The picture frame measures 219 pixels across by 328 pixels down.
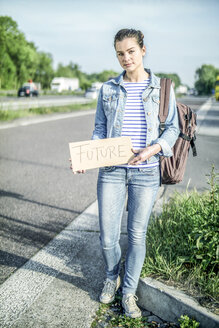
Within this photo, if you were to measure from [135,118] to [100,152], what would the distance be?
35 cm

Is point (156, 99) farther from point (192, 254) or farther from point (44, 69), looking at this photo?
point (44, 69)

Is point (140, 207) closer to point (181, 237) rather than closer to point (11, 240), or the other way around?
point (181, 237)

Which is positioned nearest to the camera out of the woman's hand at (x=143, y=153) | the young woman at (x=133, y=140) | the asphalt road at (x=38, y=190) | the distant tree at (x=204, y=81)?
the woman's hand at (x=143, y=153)

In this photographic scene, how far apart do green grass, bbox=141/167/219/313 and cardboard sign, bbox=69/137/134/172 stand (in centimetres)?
76

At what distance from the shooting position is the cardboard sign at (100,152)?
7.32 feet

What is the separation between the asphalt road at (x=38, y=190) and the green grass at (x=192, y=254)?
4.29 ft

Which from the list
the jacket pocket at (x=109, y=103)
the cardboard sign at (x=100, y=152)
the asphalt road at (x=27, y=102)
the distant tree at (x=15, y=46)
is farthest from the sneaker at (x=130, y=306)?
the distant tree at (x=15, y=46)

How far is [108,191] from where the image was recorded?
7.72 feet

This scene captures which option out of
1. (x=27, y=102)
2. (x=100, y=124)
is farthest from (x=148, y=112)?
(x=27, y=102)

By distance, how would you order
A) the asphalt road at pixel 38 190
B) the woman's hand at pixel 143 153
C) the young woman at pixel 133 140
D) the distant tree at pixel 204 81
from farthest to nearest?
1. the distant tree at pixel 204 81
2. the asphalt road at pixel 38 190
3. the young woman at pixel 133 140
4. the woman's hand at pixel 143 153

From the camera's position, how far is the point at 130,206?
7.76 feet

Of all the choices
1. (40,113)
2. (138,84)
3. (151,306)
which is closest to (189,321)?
(151,306)

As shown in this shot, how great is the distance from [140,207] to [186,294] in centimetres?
72

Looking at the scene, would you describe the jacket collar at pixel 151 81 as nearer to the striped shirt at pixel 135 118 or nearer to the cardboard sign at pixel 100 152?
the striped shirt at pixel 135 118
